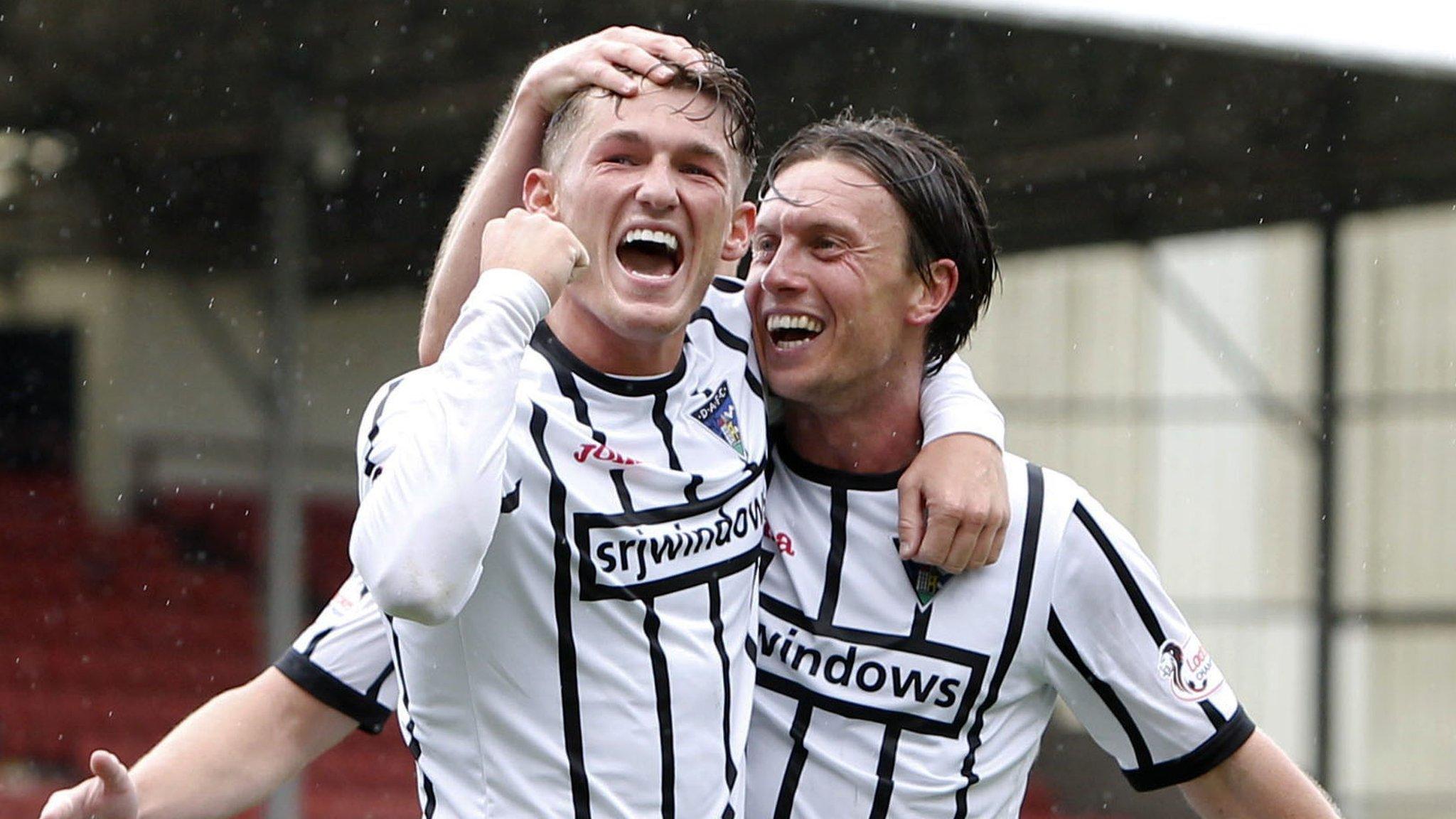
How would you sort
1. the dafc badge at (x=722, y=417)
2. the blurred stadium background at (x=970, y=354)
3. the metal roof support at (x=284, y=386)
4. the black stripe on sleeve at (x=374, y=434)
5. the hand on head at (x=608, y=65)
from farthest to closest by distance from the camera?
the blurred stadium background at (x=970, y=354), the metal roof support at (x=284, y=386), the dafc badge at (x=722, y=417), the hand on head at (x=608, y=65), the black stripe on sleeve at (x=374, y=434)

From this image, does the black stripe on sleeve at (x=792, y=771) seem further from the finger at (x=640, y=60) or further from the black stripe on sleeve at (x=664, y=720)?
the finger at (x=640, y=60)

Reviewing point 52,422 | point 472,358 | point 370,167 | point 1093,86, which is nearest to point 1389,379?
point 1093,86

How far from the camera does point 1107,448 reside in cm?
1689

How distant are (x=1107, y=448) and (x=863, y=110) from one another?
24.3 ft

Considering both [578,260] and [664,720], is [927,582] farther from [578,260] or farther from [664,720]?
[578,260]

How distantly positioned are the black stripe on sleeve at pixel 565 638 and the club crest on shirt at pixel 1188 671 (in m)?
0.91

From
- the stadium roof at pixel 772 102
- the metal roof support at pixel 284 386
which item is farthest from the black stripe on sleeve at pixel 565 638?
the metal roof support at pixel 284 386

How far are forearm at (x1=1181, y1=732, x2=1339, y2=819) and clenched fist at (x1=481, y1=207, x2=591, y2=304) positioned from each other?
4.09ft

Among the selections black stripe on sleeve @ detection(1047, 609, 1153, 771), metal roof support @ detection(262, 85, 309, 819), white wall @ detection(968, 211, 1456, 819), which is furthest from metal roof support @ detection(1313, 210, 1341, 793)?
black stripe on sleeve @ detection(1047, 609, 1153, 771)

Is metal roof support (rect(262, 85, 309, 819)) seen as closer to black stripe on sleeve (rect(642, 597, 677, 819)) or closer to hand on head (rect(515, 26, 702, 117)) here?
hand on head (rect(515, 26, 702, 117))

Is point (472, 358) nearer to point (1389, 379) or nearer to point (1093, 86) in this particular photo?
point (1093, 86)

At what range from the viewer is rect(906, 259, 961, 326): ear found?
107 inches

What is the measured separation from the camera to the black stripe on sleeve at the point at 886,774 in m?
2.52

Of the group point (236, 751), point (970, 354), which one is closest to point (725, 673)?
point (236, 751)
